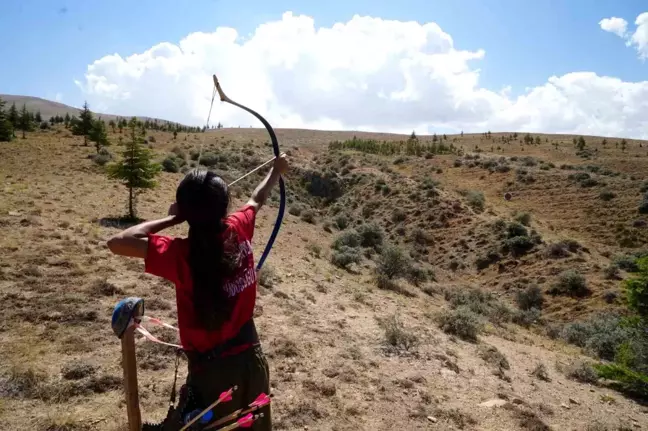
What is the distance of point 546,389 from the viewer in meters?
7.29

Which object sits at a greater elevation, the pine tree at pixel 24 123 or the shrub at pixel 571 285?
the pine tree at pixel 24 123

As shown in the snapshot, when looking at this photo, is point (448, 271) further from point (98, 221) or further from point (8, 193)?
point (8, 193)

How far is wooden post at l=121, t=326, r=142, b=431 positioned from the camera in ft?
7.23

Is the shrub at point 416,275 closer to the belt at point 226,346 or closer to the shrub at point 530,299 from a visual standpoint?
the shrub at point 530,299

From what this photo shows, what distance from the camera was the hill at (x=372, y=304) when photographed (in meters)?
5.63

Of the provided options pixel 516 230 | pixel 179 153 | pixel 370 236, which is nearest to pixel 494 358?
pixel 370 236

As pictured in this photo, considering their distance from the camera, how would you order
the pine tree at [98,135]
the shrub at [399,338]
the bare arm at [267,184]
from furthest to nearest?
the pine tree at [98,135] → the shrub at [399,338] → the bare arm at [267,184]

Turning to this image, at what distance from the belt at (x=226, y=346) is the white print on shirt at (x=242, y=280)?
0.20 m

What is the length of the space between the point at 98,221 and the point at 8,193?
14.5ft

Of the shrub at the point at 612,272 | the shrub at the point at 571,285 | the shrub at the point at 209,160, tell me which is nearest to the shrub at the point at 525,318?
the shrub at the point at 571,285

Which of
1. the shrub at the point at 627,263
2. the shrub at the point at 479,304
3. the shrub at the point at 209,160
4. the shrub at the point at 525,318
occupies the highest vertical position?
the shrub at the point at 209,160

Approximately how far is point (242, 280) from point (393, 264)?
1400cm

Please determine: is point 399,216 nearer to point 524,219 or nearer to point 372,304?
point 524,219

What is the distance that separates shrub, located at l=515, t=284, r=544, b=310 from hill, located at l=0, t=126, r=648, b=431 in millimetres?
83
